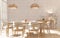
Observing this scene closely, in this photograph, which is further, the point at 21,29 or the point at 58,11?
the point at 58,11

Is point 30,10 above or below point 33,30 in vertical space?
above

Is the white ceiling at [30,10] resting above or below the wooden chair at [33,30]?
above

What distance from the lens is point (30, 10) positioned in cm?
1120

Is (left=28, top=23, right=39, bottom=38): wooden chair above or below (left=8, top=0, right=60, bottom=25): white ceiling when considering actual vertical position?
below

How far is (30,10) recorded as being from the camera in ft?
36.8

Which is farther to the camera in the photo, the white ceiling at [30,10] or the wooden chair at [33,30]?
the white ceiling at [30,10]

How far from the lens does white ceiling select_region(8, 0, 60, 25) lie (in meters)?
11.1

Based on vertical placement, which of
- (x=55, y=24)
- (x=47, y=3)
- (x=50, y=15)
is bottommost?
(x=55, y=24)

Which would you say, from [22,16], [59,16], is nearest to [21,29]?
[22,16]

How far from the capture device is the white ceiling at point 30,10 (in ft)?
36.4

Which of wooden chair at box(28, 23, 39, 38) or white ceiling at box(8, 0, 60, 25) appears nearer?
wooden chair at box(28, 23, 39, 38)

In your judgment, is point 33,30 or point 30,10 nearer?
point 33,30

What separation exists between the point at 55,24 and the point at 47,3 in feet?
5.88

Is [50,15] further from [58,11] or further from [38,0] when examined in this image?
[38,0]
